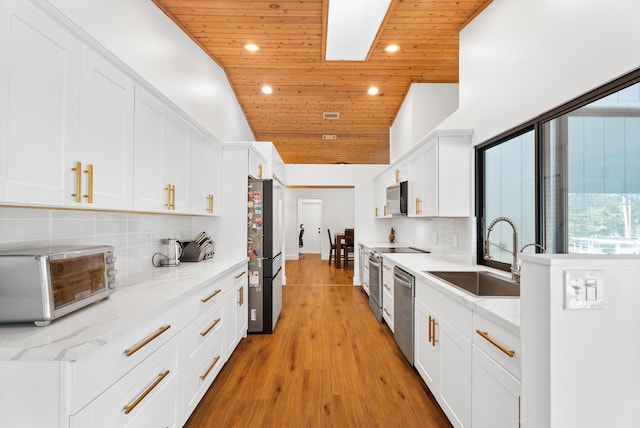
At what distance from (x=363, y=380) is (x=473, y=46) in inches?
125

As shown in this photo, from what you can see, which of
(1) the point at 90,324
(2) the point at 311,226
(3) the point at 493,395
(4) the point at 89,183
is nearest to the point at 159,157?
(4) the point at 89,183

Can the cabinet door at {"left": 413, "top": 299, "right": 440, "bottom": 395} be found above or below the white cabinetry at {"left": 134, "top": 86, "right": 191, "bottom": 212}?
below

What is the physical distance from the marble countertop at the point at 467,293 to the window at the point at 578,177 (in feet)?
1.08

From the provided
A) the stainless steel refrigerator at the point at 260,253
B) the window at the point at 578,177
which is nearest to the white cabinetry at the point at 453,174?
the window at the point at 578,177

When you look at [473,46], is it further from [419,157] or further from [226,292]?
[226,292]

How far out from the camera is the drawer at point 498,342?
117 cm

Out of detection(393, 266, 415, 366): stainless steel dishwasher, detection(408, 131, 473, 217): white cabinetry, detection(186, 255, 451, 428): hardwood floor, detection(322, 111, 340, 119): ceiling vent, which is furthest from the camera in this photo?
detection(322, 111, 340, 119): ceiling vent

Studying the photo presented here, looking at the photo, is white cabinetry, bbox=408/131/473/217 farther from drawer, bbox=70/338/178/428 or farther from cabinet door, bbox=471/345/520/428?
drawer, bbox=70/338/178/428

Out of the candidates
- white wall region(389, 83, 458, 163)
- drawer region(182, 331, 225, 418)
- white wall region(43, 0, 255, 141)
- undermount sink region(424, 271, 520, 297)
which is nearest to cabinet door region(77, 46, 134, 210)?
white wall region(43, 0, 255, 141)

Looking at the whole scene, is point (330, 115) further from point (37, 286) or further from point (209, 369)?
point (37, 286)

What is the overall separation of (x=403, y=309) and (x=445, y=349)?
83 cm

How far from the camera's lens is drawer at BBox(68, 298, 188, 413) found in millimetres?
957

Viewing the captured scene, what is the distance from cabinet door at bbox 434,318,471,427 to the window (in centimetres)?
59

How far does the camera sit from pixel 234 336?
2662 millimetres
